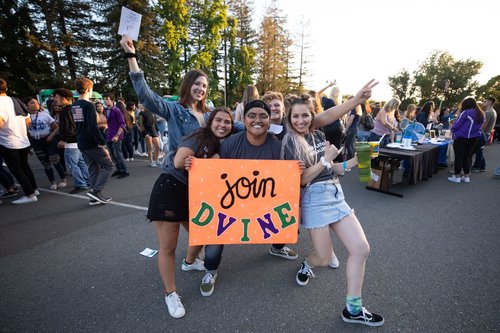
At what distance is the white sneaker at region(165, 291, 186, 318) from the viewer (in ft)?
6.11

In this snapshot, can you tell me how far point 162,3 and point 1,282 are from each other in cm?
2584

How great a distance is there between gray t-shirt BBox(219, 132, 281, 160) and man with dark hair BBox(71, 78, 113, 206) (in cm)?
331

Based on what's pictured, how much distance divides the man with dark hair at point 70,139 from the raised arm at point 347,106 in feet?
15.2

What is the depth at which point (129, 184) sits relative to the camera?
545cm

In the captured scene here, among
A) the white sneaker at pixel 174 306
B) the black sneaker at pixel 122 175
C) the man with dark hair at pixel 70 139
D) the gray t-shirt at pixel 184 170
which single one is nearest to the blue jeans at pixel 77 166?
the man with dark hair at pixel 70 139

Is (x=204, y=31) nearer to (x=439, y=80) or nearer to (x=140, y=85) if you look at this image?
(x=140, y=85)

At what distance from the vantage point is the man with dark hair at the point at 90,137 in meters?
3.92

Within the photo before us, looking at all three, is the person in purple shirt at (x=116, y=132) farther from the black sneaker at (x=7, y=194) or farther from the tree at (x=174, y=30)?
the tree at (x=174, y=30)

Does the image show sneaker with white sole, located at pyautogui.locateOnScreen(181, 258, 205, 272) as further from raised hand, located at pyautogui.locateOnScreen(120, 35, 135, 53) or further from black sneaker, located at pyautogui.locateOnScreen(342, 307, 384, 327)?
raised hand, located at pyautogui.locateOnScreen(120, 35, 135, 53)

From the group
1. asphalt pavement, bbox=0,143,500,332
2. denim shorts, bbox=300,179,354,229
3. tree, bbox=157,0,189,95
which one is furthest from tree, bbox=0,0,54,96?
denim shorts, bbox=300,179,354,229

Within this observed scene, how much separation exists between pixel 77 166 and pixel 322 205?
5.22 metres

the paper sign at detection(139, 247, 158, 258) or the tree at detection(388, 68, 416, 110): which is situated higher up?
the tree at detection(388, 68, 416, 110)

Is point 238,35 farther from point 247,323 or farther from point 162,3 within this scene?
point 247,323

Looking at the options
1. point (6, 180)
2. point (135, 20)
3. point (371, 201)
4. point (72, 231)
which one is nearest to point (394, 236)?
point (371, 201)
